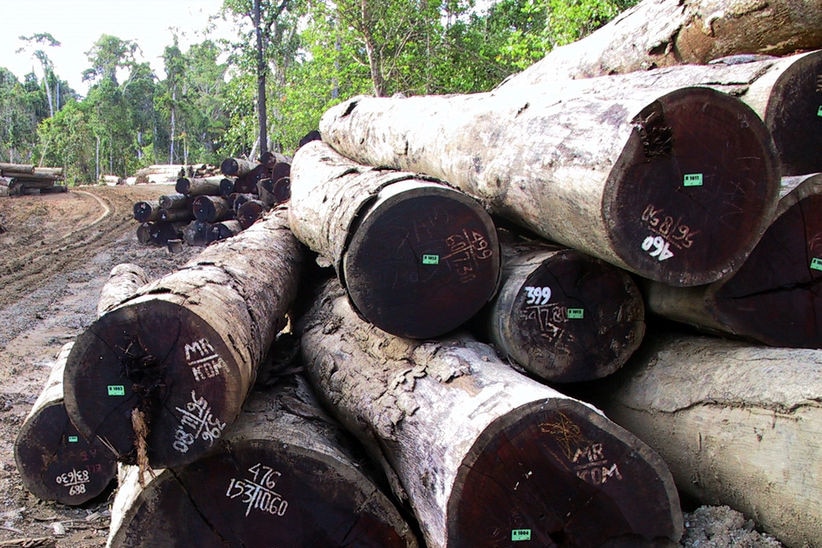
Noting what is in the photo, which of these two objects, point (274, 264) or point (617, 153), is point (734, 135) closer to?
point (617, 153)

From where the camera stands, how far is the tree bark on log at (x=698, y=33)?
11.2 ft

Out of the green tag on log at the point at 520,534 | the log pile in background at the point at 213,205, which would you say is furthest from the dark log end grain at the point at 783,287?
the log pile in background at the point at 213,205

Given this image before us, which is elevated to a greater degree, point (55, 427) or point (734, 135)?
point (734, 135)

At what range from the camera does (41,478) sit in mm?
4551

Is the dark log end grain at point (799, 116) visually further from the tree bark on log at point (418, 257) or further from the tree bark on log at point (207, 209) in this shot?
the tree bark on log at point (207, 209)

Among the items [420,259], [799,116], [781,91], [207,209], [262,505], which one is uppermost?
Result: [781,91]

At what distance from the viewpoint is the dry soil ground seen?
4.04m

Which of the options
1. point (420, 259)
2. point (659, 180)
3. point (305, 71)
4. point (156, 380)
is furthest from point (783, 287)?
point (305, 71)

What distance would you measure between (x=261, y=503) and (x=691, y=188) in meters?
2.12

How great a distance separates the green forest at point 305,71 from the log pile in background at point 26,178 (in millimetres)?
6451

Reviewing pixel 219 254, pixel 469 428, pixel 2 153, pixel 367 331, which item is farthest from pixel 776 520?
pixel 2 153

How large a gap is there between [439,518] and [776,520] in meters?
1.29

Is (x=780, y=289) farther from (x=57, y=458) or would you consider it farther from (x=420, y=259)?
(x=57, y=458)

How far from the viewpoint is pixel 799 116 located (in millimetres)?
3002
